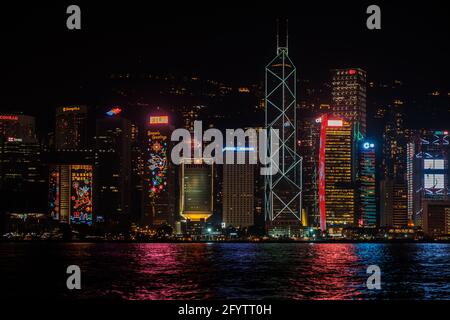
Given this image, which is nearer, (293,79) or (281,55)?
(281,55)

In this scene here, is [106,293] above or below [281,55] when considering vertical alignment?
below

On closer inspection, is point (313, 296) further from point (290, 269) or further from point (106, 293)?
point (290, 269)

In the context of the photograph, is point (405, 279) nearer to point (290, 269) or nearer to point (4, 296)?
point (290, 269)

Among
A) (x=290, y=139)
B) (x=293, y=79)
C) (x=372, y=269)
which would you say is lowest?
(x=372, y=269)

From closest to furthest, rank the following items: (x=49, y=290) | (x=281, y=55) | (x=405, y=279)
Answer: (x=49, y=290) < (x=405, y=279) < (x=281, y=55)

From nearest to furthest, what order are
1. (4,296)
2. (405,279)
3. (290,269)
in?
(4,296) < (405,279) < (290,269)
